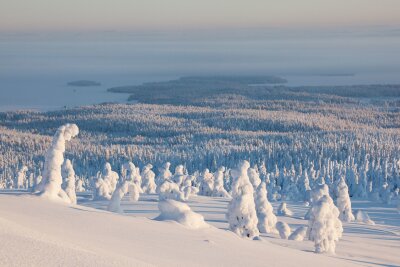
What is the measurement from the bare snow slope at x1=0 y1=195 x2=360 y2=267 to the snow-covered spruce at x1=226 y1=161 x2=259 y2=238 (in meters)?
9.74

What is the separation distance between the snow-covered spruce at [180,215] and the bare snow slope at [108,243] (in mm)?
261

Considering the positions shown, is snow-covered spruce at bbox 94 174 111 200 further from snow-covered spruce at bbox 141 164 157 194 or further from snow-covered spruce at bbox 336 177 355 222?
snow-covered spruce at bbox 336 177 355 222

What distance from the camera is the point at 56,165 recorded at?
71.4 feet

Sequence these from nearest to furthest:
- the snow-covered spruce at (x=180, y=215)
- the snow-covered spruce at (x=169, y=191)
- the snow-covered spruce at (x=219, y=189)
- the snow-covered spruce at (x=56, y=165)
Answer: the snow-covered spruce at (x=180, y=215) → the snow-covered spruce at (x=56, y=165) → the snow-covered spruce at (x=169, y=191) → the snow-covered spruce at (x=219, y=189)

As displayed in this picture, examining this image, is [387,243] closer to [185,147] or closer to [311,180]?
[311,180]

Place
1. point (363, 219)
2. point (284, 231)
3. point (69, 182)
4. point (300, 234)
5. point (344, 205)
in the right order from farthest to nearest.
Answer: point (363, 219) < point (344, 205) < point (69, 182) < point (284, 231) < point (300, 234)

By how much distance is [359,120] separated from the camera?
606ft

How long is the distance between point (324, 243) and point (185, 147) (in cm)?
9585

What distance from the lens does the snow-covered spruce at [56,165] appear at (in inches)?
802

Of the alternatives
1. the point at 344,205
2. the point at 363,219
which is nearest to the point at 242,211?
the point at 344,205

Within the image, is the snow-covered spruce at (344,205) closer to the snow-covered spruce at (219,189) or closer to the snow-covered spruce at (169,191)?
the snow-covered spruce at (219,189)

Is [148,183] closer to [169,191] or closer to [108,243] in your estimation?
[169,191]

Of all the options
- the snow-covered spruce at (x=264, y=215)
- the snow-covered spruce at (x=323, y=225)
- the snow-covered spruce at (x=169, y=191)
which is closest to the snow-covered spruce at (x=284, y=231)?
the snow-covered spruce at (x=323, y=225)

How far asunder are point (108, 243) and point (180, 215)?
385 cm
